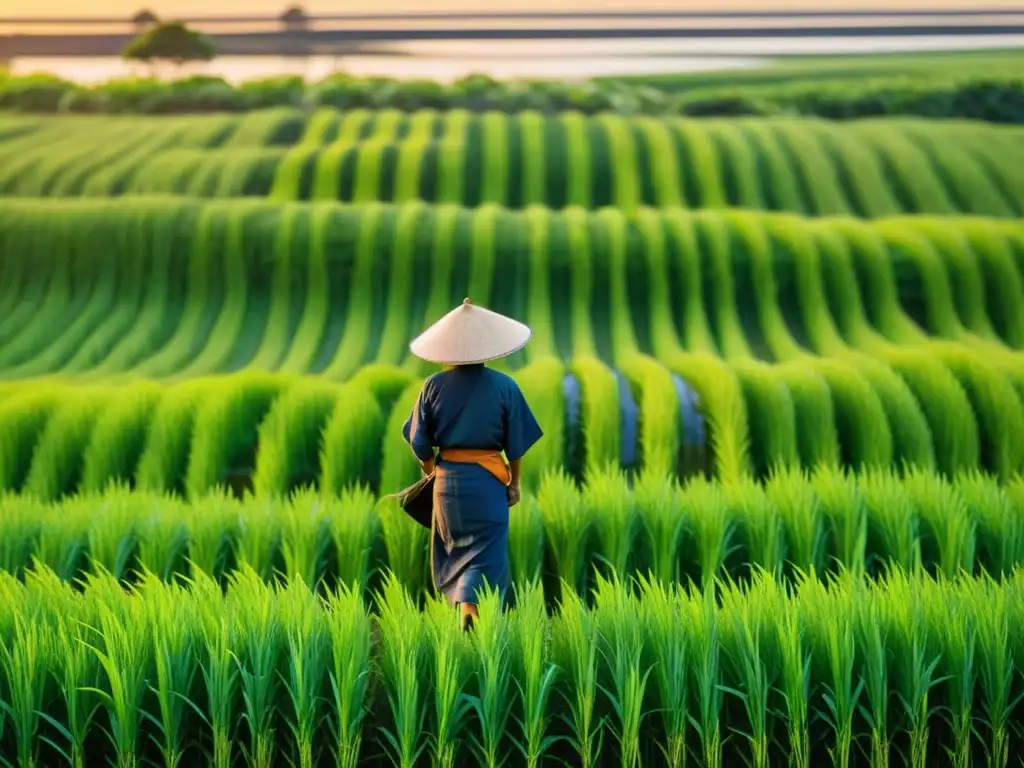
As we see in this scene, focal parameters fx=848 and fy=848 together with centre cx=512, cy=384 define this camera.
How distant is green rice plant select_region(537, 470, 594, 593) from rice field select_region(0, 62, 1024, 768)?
0.8 inches

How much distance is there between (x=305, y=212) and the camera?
226 inches

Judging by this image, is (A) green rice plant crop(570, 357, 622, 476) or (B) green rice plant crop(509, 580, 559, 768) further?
(A) green rice plant crop(570, 357, 622, 476)

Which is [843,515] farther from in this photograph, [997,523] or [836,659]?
[836,659]

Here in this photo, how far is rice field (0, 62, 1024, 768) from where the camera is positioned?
1553 mm

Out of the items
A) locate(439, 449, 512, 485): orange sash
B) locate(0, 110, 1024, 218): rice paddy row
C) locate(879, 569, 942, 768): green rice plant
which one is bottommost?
locate(879, 569, 942, 768): green rice plant

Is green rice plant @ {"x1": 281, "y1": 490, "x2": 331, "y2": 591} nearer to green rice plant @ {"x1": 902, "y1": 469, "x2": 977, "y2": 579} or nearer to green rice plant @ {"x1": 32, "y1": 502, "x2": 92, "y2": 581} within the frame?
green rice plant @ {"x1": 32, "y1": 502, "x2": 92, "y2": 581}

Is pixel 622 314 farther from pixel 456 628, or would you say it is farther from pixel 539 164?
pixel 456 628

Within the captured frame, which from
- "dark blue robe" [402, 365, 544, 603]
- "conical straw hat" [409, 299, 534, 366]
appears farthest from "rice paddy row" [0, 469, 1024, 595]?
"conical straw hat" [409, 299, 534, 366]

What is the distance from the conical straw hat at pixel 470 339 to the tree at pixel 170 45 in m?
9.27

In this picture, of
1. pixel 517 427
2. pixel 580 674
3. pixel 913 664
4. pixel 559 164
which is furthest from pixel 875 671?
pixel 559 164


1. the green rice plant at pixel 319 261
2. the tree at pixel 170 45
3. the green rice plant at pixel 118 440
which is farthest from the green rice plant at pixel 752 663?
the tree at pixel 170 45

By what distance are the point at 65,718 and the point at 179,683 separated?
23 centimetres

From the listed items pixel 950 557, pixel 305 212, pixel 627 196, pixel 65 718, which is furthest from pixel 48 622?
pixel 627 196

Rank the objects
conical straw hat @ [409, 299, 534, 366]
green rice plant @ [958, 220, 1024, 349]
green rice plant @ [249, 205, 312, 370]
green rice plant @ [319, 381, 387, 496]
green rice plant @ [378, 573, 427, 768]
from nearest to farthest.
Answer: green rice plant @ [378, 573, 427, 768], conical straw hat @ [409, 299, 534, 366], green rice plant @ [319, 381, 387, 496], green rice plant @ [958, 220, 1024, 349], green rice plant @ [249, 205, 312, 370]
